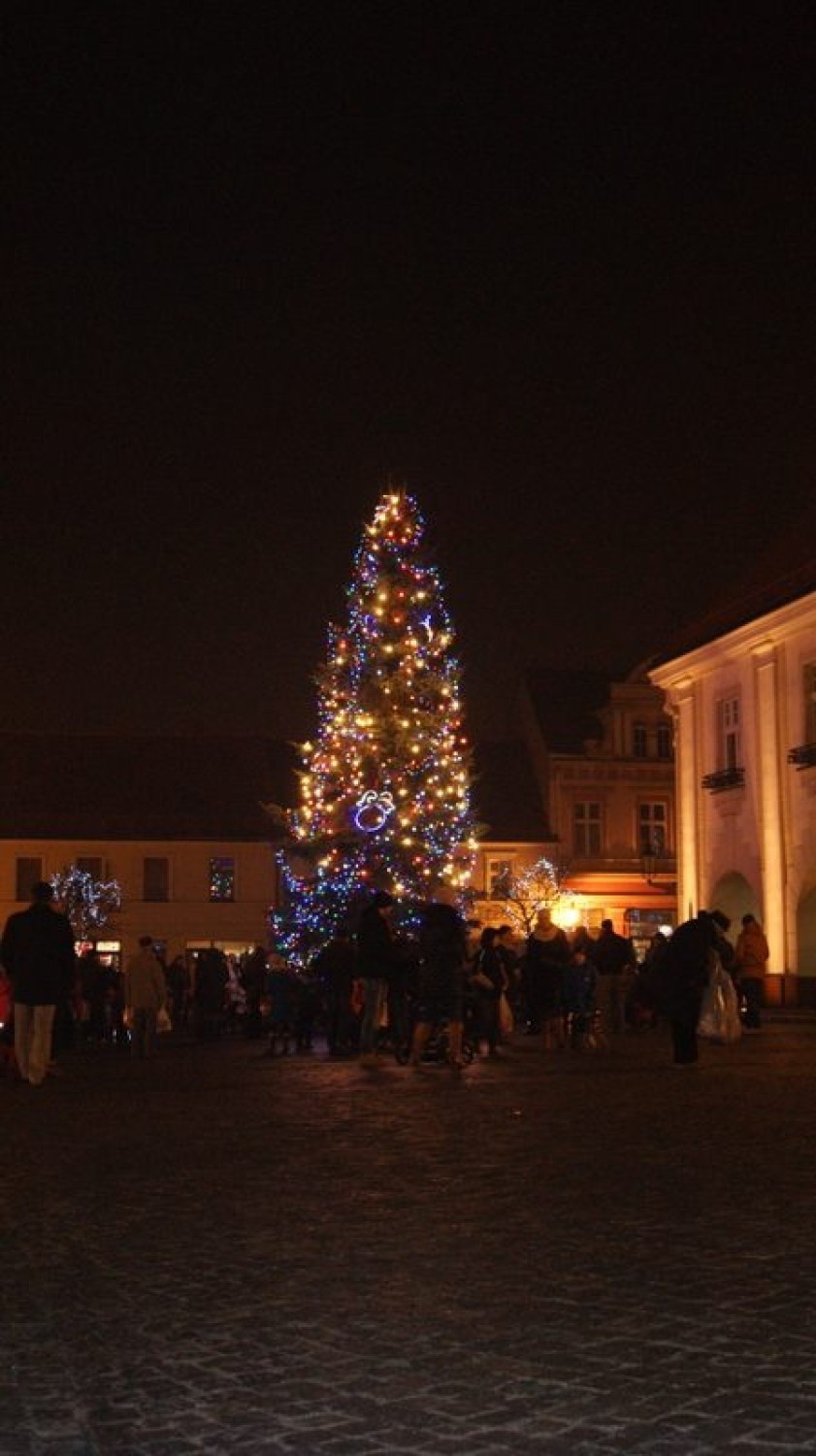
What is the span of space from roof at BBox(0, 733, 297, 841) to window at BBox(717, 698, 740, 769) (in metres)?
29.9

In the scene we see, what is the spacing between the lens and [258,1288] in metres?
6.64

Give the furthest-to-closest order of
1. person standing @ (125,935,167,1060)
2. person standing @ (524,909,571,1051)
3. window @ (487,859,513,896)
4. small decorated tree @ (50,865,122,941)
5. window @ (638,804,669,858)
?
window @ (638,804,669,858) → window @ (487,859,513,896) → small decorated tree @ (50,865,122,941) → person standing @ (125,935,167,1060) → person standing @ (524,909,571,1051)

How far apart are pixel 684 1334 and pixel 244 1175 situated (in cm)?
454

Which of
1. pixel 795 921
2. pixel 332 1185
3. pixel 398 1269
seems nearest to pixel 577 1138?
pixel 332 1185

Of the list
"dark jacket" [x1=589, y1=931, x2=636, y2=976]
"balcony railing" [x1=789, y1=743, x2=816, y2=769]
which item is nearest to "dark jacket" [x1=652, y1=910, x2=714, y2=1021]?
"dark jacket" [x1=589, y1=931, x2=636, y2=976]

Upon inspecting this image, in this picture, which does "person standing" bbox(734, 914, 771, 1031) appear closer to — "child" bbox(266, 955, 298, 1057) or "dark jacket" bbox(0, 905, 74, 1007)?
"child" bbox(266, 955, 298, 1057)

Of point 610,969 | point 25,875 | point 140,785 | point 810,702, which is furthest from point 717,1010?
point 140,785

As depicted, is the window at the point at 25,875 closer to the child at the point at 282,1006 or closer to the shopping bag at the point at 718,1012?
the child at the point at 282,1006

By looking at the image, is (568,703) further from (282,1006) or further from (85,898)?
(282,1006)

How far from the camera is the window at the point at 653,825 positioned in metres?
68.2

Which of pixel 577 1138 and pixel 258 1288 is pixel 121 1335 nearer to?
pixel 258 1288

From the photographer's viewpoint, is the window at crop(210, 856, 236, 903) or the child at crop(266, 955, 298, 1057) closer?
the child at crop(266, 955, 298, 1057)

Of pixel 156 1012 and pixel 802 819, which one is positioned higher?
pixel 802 819

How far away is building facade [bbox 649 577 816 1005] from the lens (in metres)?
38.9
